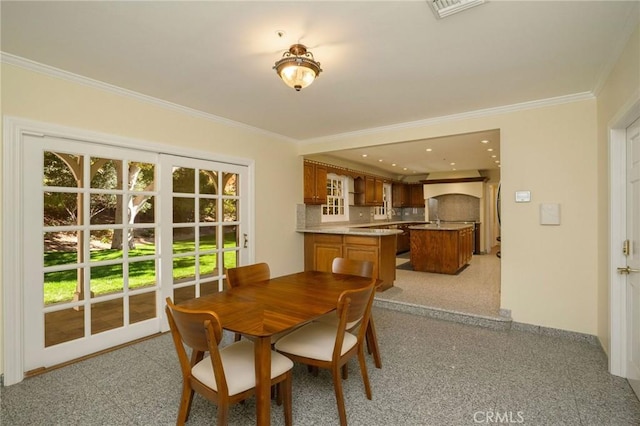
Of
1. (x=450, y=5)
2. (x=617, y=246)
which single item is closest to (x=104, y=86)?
(x=450, y=5)

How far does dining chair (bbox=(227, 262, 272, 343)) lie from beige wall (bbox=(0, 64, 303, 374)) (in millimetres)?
1471

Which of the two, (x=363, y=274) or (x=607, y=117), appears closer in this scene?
(x=607, y=117)

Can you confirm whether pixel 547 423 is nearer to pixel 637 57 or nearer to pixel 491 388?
pixel 491 388

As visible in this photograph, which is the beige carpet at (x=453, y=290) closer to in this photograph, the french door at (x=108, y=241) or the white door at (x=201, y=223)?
the white door at (x=201, y=223)

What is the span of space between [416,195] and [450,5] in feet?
27.5

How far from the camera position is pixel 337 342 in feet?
6.01

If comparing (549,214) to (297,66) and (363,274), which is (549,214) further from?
(297,66)

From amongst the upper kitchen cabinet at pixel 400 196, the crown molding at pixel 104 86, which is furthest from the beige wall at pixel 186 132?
the upper kitchen cabinet at pixel 400 196

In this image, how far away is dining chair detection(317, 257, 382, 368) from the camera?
98.5 inches

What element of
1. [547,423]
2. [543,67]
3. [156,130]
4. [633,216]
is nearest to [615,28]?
[543,67]

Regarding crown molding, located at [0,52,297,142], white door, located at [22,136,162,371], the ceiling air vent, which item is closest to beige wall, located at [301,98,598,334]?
the ceiling air vent

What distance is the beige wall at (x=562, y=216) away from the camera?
3.00 meters

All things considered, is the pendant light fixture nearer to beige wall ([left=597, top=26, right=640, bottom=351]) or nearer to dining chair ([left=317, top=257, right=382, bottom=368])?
dining chair ([left=317, top=257, right=382, bottom=368])

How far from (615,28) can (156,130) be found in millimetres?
3778
